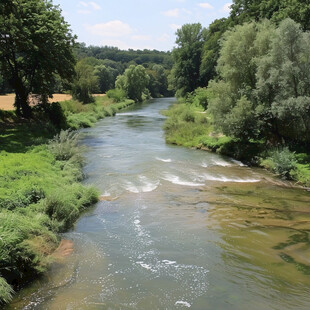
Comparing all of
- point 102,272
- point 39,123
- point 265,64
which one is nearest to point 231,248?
point 102,272

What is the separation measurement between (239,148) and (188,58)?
46428mm

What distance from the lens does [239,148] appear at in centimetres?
2219

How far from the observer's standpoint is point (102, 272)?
7.98 metres

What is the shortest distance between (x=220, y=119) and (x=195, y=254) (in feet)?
48.3

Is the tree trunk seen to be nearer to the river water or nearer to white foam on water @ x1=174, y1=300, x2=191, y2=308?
the river water

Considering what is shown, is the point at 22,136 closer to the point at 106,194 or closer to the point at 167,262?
the point at 106,194

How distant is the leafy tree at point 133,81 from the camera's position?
272ft

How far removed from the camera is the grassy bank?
57.0ft

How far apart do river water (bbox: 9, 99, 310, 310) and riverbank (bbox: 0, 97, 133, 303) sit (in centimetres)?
48

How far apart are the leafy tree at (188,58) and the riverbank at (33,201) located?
152ft

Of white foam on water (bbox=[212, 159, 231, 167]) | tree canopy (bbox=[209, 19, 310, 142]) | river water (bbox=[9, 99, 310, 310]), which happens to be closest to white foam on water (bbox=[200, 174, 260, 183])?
river water (bbox=[9, 99, 310, 310])

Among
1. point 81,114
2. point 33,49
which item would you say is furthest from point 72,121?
point 33,49

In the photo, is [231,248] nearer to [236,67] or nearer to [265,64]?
[265,64]

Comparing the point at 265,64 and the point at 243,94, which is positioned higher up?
the point at 265,64
